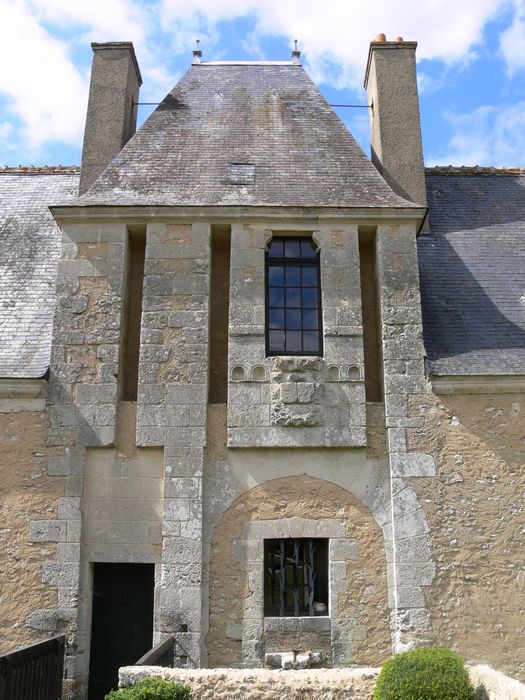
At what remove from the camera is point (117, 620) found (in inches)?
308

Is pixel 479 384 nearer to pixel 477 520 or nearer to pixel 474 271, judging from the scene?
pixel 477 520

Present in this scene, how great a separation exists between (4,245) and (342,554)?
6.25 m

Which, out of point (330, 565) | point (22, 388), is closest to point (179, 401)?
point (22, 388)

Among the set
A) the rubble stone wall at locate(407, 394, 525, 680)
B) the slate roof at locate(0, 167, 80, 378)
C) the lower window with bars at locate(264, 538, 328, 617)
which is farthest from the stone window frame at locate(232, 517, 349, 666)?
the slate roof at locate(0, 167, 80, 378)

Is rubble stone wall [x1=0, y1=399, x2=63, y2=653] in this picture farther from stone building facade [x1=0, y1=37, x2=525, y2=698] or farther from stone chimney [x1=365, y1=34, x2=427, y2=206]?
stone chimney [x1=365, y1=34, x2=427, y2=206]

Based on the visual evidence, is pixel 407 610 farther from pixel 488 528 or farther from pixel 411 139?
pixel 411 139

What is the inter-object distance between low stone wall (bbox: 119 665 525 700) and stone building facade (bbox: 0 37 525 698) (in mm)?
1376

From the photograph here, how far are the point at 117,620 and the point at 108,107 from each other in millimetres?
7262

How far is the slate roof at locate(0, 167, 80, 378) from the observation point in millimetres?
8492

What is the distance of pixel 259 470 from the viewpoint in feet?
26.0

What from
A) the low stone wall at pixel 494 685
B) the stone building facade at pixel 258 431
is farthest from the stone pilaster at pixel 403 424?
the low stone wall at pixel 494 685

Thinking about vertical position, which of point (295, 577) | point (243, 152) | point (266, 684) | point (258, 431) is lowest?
point (266, 684)

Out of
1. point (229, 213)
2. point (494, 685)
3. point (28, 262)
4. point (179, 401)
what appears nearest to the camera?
point (494, 685)

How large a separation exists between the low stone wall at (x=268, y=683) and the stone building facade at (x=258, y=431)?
1.38 m
